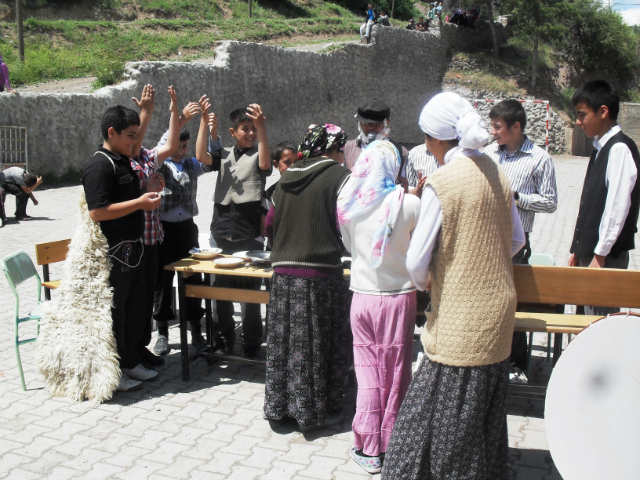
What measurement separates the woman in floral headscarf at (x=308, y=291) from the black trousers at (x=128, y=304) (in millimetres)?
1073

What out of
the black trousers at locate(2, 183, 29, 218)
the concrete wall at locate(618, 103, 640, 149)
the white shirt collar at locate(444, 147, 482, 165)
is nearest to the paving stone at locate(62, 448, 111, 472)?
the white shirt collar at locate(444, 147, 482, 165)

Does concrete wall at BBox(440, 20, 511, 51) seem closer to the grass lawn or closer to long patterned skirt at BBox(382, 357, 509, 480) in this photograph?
the grass lawn

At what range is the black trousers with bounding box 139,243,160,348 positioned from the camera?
418 centimetres

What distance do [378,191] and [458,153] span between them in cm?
54

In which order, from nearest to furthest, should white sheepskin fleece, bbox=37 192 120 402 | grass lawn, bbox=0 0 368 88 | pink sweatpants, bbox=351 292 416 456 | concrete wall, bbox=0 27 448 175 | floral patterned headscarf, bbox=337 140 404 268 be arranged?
1. floral patterned headscarf, bbox=337 140 404 268
2. pink sweatpants, bbox=351 292 416 456
3. white sheepskin fleece, bbox=37 192 120 402
4. concrete wall, bbox=0 27 448 175
5. grass lawn, bbox=0 0 368 88

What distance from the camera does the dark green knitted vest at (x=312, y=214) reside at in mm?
3303

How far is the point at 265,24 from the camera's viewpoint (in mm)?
24594

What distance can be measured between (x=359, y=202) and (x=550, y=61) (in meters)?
28.3

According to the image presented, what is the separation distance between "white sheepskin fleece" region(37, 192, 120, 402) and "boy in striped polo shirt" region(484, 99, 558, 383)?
2664 mm

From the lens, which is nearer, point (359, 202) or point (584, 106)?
point (359, 202)

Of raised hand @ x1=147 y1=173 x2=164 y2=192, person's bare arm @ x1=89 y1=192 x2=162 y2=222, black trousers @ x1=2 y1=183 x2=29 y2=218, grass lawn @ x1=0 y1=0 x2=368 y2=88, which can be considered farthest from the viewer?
grass lawn @ x1=0 y1=0 x2=368 y2=88

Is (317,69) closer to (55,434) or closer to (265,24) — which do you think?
(265,24)

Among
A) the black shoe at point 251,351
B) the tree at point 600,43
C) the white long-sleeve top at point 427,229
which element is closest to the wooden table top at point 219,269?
the black shoe at point 251,351

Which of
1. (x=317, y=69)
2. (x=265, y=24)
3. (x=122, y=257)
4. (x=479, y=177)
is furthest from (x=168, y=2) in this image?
(x=479, y=177)
